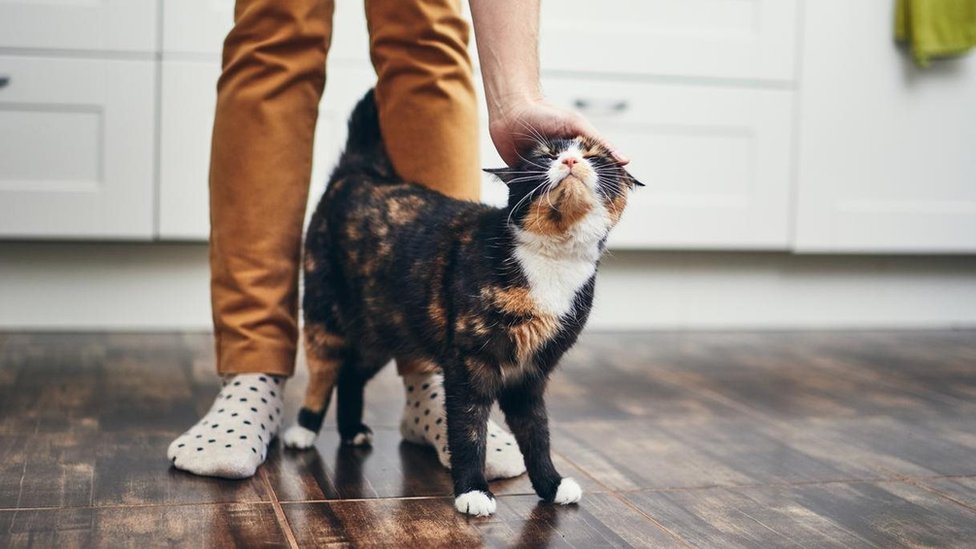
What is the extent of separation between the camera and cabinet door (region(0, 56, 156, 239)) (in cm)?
222

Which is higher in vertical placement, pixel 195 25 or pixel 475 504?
pixel 195 25

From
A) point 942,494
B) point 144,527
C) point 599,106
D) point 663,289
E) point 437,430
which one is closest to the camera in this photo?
point 144,527

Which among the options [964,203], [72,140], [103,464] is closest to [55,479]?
[103,464]

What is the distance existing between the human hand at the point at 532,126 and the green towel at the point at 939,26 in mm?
1606

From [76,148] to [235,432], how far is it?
3.79 ft

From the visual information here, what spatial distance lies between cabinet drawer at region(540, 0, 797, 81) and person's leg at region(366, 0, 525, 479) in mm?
1018

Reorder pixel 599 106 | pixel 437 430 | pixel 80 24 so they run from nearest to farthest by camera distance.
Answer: pixel 437 430, pixel 80 24, pixel 599 106

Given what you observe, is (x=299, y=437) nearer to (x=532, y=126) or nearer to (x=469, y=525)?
(x=469, y=525)

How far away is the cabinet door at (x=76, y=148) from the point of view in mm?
2225

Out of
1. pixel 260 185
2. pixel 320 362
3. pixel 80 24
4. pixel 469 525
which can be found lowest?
pixel 469 525

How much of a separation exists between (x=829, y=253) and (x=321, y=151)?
1187 mm

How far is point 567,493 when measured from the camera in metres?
1.18

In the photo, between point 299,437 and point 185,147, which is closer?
point 299,437

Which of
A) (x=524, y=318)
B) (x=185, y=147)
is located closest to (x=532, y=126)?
(x=524, y=318)
